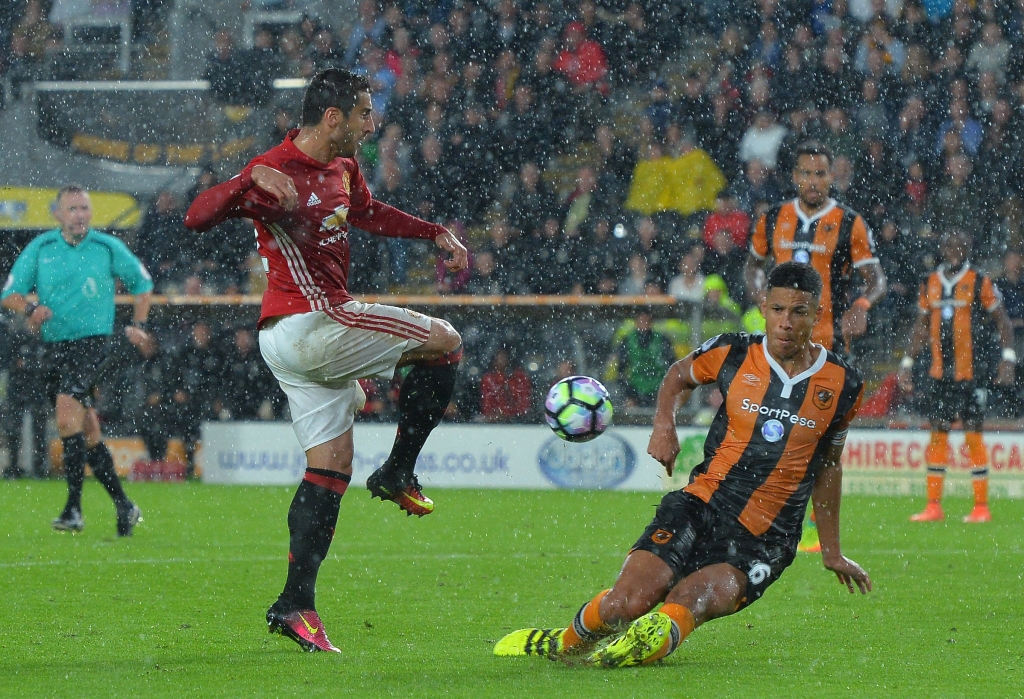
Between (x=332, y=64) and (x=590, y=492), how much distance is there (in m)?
6.03

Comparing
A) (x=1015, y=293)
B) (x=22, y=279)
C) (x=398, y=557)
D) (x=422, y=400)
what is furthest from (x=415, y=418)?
(x=1015, y=293)

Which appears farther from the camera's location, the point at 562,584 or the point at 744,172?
the point at 744,172

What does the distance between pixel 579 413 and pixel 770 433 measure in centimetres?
77

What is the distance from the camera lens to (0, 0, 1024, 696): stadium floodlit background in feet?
44.2

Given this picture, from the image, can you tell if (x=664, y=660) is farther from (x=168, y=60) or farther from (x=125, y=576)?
(x=168, y=60)

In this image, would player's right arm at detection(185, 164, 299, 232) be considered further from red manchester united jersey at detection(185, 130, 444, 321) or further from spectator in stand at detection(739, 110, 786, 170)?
spectator in stand at detection(739, 110, 786, 170)

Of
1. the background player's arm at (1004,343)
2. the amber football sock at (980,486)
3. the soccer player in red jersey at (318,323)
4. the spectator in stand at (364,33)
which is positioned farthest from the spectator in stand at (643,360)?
the soccer player in red jersey at (318,323)

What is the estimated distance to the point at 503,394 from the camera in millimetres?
13492

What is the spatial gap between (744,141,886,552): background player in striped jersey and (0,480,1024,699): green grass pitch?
1348 millimetres

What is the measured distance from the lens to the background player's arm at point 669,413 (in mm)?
4602

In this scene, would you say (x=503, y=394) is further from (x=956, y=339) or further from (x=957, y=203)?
(x=957, y=203)

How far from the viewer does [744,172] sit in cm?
1414

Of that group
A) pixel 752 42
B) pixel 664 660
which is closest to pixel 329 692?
pixel 664 660

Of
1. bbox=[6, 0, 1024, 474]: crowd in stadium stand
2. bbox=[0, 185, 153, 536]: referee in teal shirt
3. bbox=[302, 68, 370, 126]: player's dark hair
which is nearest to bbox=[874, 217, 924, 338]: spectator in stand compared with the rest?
bbox=[6, 0, 1024, 474]: crowd in stadium stand
